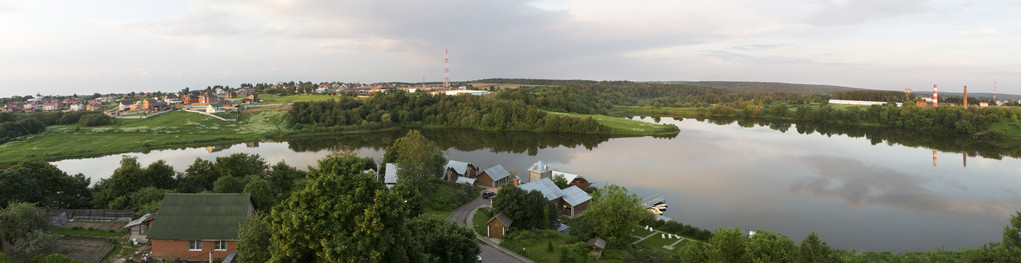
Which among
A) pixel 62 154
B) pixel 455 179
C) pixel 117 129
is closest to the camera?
pixel 455 179

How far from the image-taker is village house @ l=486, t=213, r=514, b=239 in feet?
65.1

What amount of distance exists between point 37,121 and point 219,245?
55.9 m

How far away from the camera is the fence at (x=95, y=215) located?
1947 cm

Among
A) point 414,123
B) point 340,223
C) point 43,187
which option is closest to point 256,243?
point 340,223

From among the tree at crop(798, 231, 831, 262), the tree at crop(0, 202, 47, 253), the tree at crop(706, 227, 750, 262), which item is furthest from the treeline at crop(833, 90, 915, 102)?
the tree at crop(0, 202, 47, 253)

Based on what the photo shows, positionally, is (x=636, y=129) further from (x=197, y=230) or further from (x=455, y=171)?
(x=197, y=230)

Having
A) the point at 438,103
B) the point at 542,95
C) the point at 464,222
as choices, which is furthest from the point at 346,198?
the point at 542,95

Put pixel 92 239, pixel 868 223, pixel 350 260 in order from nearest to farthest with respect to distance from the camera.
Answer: pixel 350 260 < pixel 92 239 < pixel 868 223

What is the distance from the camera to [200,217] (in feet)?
52.4

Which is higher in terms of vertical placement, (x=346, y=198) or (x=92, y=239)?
(x=346, y=198)

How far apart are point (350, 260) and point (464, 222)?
42.0 feet

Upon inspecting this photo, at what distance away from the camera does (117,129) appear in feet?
179

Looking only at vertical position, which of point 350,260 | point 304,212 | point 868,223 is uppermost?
point 304,212

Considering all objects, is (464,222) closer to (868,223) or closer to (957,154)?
(868,223)
